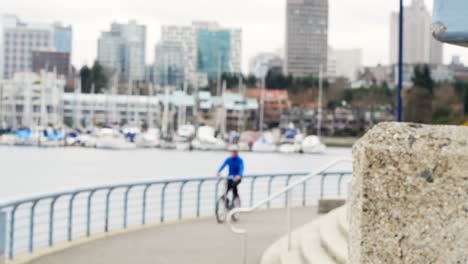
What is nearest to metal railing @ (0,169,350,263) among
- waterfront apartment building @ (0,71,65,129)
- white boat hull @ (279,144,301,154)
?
white boat hull @ (279,144,301,154)

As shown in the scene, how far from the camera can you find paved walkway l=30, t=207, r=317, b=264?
38.4 ft

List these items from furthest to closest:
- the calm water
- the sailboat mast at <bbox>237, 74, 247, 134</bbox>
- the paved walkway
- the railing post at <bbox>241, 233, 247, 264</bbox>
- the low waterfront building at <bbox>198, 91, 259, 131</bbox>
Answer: the low waterfront building at <bbox>198, 91, 259, 131</bbox>
the sailboat mast at <bbox>237, 74, 247, 134</bbox>
the calm water
the paved walkway
the railing post at <bbox>241, 233, 247, 264</bbox>

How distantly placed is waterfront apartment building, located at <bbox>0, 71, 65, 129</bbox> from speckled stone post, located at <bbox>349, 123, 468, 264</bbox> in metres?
141

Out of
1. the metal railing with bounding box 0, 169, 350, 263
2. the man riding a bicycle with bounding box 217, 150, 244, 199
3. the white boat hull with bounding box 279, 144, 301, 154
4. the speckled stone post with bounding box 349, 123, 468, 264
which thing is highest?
the speckled stone post with bounding box 349, 123, 468, 264

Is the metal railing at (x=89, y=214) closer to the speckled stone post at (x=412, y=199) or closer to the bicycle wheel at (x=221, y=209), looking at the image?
the bicycle wheel at (x=221, y=209)

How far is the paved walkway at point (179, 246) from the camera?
11695 mm

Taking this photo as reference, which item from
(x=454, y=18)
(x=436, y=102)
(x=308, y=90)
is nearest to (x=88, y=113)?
(x=308, y=90)

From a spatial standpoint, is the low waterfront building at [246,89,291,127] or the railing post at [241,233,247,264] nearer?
the railing post at [241,233,247,264]

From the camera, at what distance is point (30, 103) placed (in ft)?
512

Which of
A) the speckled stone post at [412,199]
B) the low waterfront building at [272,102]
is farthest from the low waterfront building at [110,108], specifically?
the speckled stone post at [412,199]

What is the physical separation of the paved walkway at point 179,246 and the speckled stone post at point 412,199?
8773mm

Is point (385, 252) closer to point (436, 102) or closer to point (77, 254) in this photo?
point (77, 254)

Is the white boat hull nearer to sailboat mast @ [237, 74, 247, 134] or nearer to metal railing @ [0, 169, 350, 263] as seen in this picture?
Answer: sailboat mast @ [237, 74, 247, 134]

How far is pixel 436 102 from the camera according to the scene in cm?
10856
